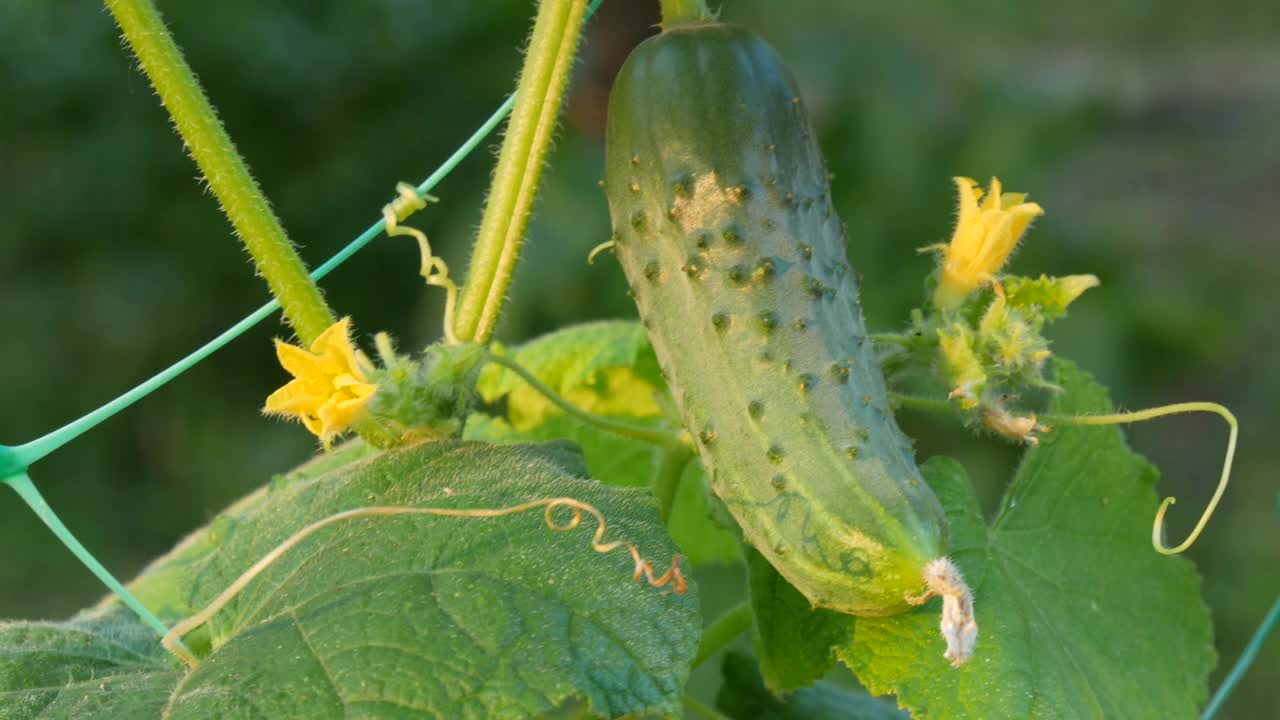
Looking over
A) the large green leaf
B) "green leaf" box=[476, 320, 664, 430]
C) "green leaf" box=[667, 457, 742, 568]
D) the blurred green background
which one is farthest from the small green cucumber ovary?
the blurred green background

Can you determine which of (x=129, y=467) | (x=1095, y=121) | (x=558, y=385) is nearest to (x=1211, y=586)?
(x=1095, y=121)

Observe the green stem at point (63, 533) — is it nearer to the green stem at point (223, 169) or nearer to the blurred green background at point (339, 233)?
the green stem at point (223, 169)

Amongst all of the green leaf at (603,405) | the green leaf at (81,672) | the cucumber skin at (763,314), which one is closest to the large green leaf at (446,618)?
the green leaf at (81,672)

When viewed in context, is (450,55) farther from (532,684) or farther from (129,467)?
(532,684)

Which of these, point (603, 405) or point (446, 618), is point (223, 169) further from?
point (603, 405)

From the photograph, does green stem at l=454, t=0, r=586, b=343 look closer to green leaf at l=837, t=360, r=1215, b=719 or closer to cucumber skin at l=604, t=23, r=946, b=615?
cucumber skin at l=604, t=23, r=946, b=615

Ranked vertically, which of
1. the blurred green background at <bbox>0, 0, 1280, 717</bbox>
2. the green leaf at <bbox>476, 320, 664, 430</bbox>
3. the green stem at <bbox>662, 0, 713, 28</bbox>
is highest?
the green stem at <bbox>662, 0, 713, 28</bbox>

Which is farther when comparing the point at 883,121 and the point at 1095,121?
the point at 1095,121
